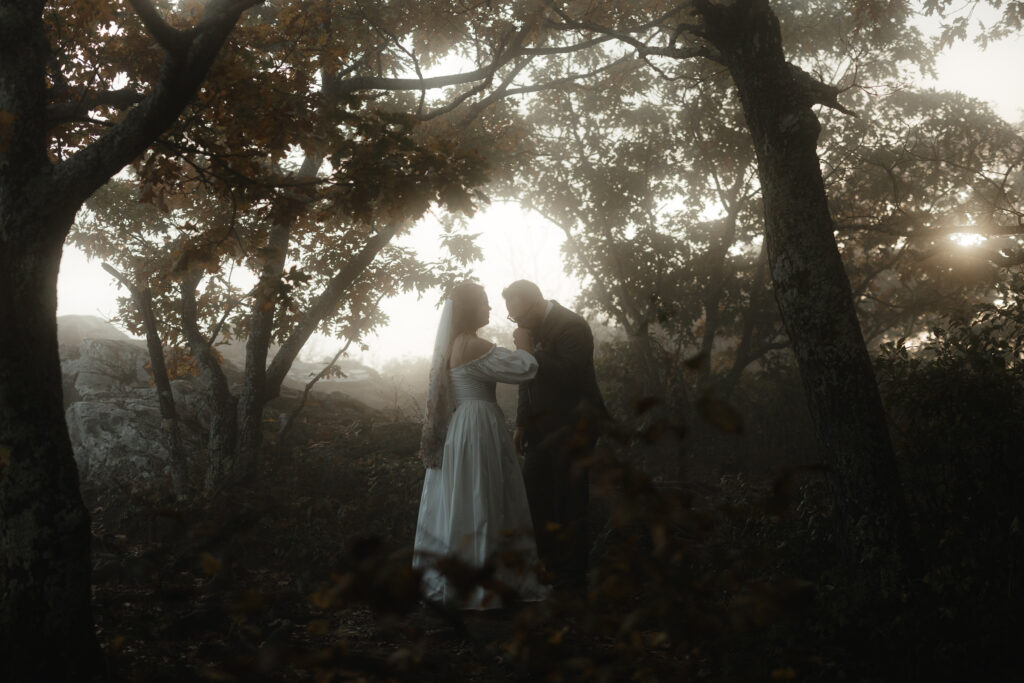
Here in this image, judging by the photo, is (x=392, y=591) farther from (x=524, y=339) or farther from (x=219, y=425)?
(x=219, y=425)

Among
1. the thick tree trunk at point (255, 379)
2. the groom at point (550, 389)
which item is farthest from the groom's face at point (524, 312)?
the thick tree trunk at point (255, 379)

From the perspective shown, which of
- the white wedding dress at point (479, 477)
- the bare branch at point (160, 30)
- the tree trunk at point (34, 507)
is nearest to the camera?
the tree trunk at point (34, 507)

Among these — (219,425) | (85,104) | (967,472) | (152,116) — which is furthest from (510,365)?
(219,425)

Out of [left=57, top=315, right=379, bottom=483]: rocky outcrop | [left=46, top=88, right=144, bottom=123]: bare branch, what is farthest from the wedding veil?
[left=57, top=315, right=379, bottom=483]: rocky outcrop

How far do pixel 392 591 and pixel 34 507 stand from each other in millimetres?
2905

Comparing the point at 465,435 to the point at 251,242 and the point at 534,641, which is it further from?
the point at 251,242

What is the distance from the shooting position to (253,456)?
28.8 feet

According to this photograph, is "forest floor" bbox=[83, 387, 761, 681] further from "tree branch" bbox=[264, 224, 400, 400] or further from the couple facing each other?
"tree branch" bbox=[264, 224, 400, 400]

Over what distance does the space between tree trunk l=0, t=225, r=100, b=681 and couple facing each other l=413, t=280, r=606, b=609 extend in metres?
1.97

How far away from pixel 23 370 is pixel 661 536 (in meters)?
3.50

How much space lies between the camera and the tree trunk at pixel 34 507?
3.43 metres

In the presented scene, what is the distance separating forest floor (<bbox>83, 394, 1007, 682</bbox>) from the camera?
5.40ft

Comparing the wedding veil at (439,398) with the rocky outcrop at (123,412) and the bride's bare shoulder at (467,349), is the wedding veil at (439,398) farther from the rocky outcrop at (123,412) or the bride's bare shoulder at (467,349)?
the rocky outcrop at (123,412)

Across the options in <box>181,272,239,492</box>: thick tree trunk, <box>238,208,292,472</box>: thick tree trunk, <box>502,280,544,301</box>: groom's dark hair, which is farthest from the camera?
<box>181,272,239,492</box>: thick tree trunk
